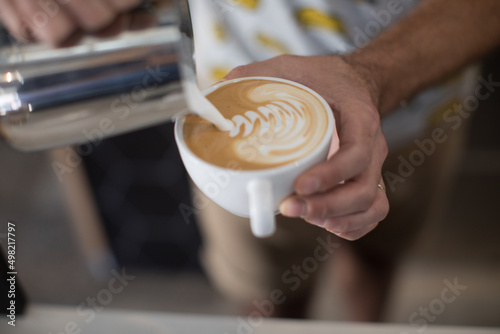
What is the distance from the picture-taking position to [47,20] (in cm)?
37

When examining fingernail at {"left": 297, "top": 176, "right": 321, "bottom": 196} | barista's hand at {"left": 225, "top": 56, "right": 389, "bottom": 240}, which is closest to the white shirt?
barista's hand at {"left": 225, "top": 56, "right": 389, "bottom": 240}

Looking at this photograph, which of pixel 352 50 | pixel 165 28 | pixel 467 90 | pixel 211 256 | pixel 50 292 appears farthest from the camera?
pixel 50 292

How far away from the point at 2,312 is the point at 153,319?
154mm

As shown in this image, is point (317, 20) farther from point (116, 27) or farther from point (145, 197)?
point (145, 197)

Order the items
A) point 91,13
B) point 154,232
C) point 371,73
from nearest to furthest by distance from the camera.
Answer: point 91,13 < point 371,73 < point 154,232

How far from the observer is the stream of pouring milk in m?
0.41

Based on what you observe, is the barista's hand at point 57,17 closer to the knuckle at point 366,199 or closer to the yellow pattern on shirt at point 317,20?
the knuckle at point 366,199

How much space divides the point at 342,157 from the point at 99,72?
22 cm

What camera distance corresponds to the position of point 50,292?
3.76 ft

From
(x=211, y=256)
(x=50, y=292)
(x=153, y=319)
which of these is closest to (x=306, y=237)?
(x=211, y=256)

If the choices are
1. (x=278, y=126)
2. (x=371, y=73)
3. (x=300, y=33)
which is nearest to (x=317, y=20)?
(x=300, y=33)

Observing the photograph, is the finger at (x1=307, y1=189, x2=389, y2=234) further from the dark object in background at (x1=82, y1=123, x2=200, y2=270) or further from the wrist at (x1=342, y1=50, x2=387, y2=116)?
the dark object in background at (x1=82, y1=123, x2=200, y2=270)

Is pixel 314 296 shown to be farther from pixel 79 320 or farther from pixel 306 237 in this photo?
pixel 79 320

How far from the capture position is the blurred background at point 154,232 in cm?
112
